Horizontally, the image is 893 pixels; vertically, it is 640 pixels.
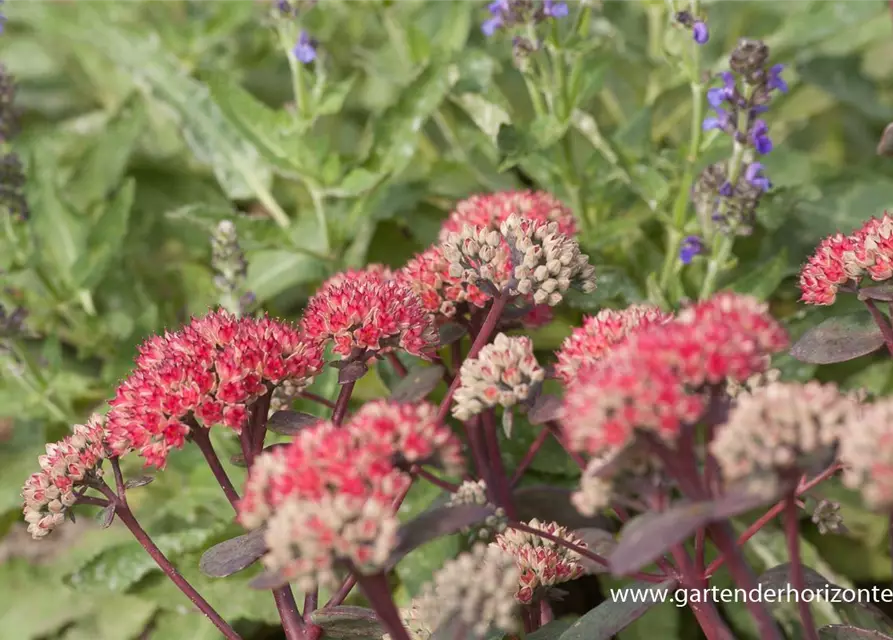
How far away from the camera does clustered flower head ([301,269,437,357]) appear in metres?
1.37

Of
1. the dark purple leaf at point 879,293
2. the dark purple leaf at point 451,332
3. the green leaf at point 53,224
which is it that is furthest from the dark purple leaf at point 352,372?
the green leaf at point 53,224

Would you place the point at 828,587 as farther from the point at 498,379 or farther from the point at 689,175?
the point at 689,175

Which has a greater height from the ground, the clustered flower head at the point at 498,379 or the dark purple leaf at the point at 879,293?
the clustered flower head at the point at 498,379

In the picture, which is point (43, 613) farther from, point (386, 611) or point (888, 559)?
point (888, 559)

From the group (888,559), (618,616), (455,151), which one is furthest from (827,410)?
(455,151)

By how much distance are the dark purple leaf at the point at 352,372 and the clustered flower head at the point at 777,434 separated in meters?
0.62

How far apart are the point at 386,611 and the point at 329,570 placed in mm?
130

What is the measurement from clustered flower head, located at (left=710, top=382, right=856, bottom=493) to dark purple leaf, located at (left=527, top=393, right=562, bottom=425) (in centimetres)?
32

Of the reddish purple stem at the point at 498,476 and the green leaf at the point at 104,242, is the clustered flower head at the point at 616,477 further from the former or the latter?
the green leaf at the point at 104,242

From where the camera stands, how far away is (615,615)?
1231mm

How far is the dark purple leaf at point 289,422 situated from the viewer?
4.54ft

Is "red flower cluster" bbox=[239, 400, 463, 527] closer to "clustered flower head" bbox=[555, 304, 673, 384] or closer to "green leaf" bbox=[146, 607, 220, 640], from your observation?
"clustered flower head" bbox=[555, 304, 673, 384]

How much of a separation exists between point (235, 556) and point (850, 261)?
0.95 metres

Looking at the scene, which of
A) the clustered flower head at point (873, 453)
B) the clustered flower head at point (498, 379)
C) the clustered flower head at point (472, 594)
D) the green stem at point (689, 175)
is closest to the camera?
the clustered flower head at point (873, 453)
